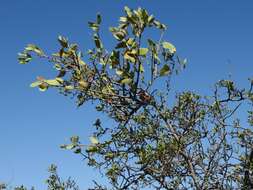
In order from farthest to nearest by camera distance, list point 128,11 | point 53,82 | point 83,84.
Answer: point 83,84
point 53,82
point 128,11

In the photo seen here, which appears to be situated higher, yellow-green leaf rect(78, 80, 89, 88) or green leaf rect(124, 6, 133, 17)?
green leaf rect(124, 6, 133, 17)

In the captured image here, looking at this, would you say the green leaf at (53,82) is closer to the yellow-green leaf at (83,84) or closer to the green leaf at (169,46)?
the yellow-green leaf at (83,84)

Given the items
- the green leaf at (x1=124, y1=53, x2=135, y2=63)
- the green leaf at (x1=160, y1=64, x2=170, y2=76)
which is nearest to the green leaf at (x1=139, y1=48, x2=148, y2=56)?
the green leaf at (x1=124, y1=53, x2=135, y2=63)

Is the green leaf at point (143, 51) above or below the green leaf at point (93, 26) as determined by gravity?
below

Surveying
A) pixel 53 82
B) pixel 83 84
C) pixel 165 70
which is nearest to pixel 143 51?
pixel 165 70

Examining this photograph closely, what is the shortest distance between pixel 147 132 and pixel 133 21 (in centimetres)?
516

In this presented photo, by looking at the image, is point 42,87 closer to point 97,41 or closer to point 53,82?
point 53,82

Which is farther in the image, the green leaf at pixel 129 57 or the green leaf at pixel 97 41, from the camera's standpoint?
the green leaf at pixel 97 41

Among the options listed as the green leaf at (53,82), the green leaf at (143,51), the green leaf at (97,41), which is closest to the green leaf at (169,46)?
the green leaf at (143,51)

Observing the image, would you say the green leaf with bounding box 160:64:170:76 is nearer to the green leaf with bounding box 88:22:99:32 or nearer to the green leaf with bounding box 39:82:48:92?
the green leaf with bounding box 88:22:99:32

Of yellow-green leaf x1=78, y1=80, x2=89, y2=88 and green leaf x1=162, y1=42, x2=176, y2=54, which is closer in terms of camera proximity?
green leaf x1=162, y1=42, x2=176, y2=54

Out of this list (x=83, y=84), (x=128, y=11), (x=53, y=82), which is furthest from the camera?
(x=83, y=84)

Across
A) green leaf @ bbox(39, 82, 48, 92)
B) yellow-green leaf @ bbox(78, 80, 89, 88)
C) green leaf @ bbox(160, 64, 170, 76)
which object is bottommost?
green leaf @ bbox(39, 82, 48, 92)

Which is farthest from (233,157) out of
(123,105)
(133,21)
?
(133,21)
